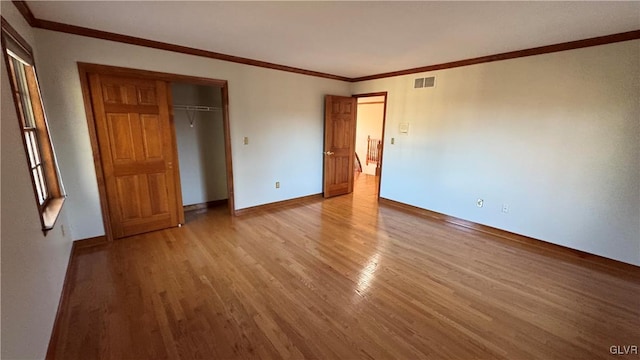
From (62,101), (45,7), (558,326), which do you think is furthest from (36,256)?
(558,326)

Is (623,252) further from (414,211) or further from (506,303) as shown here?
(414,211)

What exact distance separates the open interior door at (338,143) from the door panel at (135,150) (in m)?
2.70

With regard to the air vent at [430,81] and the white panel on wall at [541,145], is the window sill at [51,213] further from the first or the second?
the air vent at [430,81]

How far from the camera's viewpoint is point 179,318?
1979mm

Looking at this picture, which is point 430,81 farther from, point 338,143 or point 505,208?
point 505,208

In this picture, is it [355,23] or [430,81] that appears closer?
[355,23]

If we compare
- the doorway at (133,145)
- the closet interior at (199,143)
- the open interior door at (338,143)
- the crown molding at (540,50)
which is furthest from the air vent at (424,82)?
the closet interior at (199,143)

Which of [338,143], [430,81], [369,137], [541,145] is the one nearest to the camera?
[541,145]

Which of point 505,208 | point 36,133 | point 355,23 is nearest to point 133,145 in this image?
point 36,133

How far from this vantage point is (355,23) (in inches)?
94.4

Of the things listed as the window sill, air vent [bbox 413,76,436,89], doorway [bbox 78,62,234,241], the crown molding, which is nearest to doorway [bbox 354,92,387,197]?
air vent [bbox 413,76,436,89]

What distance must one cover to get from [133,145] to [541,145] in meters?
4.89

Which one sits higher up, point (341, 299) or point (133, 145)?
point (133, 145)

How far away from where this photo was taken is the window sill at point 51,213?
1.94m
